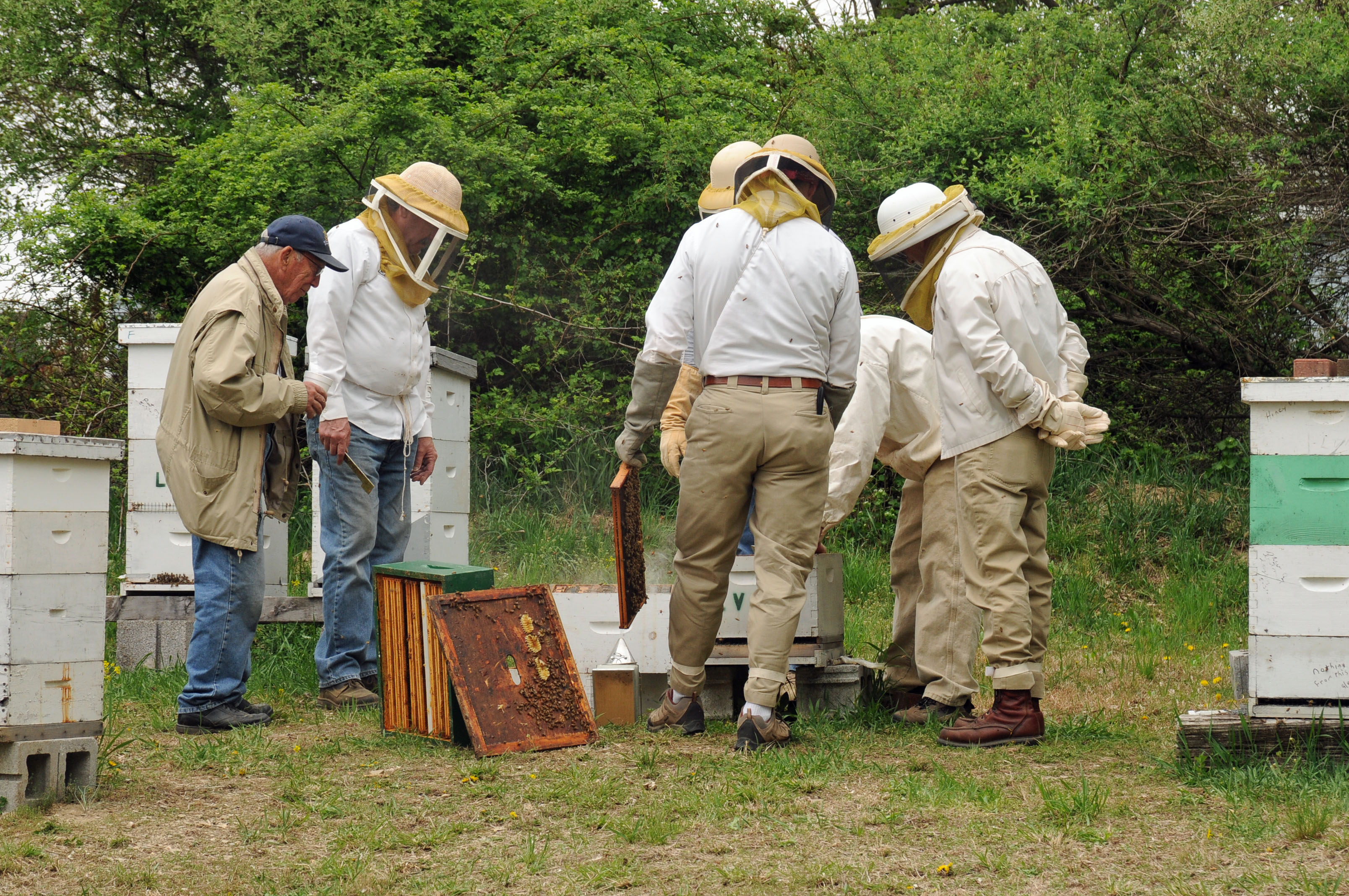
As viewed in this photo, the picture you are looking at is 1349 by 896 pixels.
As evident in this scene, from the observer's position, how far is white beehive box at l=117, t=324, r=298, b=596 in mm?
5484

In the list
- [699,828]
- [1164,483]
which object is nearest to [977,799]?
[699,828]

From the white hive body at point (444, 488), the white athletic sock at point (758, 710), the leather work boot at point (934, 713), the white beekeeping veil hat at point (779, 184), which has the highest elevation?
the white beekeeping veil hat at point (779, 184)

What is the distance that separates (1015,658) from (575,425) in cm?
529

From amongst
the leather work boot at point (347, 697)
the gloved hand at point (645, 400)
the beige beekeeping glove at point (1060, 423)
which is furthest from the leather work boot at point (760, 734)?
the leather work boot at point (347, 697)

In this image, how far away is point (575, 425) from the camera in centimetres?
890

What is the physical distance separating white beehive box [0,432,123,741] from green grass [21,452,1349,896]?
29 cm

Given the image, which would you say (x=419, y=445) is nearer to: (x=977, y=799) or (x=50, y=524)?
(x=50, y=524)

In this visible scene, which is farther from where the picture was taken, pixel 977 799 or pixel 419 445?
pixel 419 445

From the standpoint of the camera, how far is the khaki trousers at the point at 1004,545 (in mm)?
4008

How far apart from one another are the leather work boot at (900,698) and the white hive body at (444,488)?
2.23 m

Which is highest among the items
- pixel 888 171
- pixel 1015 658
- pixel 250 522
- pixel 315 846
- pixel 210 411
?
pixel 888 171

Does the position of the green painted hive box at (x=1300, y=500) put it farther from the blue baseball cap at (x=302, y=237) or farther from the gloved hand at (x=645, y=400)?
the blue baseball cap at (x=302, y=237)

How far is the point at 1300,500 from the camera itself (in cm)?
339

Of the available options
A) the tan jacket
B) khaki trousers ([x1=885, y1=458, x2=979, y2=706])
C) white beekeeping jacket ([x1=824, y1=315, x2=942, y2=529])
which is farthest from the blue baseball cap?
khaki trousers ([x1=885, y1=458, x2=979, y2=706])
